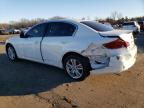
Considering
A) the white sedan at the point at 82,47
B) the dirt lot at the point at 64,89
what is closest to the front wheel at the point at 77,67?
the white sedan at the point at 82,47

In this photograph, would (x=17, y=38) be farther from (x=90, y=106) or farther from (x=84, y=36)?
(x=90, y=106)

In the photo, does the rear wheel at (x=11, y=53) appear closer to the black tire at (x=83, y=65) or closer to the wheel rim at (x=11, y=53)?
the wheel rim at (x=11, y=53)

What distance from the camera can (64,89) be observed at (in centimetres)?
667

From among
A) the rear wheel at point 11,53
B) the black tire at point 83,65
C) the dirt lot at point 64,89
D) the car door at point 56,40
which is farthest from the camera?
the rear wheel at point 11,53

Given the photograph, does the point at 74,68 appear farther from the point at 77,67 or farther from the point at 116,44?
the point at 116,44

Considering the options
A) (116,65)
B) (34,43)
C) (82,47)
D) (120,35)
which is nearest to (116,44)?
(120,35)

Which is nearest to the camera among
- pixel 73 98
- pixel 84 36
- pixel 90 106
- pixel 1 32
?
pixel 90 106

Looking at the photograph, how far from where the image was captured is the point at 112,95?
6.20 meters

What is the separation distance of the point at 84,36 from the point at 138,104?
2.34m

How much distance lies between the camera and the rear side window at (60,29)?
7.55 m

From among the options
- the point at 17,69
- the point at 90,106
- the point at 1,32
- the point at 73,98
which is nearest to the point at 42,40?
the point at 17,69

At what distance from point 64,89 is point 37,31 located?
8.60ft

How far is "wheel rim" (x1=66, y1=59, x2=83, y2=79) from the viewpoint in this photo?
23.8 ft

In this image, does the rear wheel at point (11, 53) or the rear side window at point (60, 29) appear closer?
the rear side window at point (60, 29)
